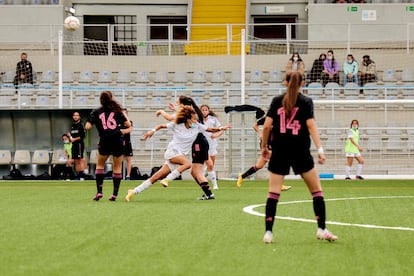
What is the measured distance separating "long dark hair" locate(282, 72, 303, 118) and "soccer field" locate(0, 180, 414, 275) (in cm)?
139

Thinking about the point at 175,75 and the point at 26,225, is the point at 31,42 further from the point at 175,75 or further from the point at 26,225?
the point at 26,225

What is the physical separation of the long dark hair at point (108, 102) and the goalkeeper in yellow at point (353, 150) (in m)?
12.9

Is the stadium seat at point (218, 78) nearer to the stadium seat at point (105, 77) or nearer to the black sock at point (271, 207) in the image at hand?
the stadium seat at point (105, 77)

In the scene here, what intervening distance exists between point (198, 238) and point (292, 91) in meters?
1.87

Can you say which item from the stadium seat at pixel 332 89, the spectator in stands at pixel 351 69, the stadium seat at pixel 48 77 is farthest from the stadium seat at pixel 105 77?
the spectator in stands at pixel 351 69

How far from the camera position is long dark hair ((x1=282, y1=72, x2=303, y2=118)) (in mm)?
10039

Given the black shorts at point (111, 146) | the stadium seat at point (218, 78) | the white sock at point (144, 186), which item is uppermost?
the stadium seat at point (218, 78)

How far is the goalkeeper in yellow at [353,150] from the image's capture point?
28672mm

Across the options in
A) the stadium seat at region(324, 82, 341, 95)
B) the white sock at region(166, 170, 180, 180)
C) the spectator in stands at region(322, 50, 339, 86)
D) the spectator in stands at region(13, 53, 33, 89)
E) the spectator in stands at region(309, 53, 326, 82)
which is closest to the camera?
the white sock at region(166, 170, 180, 180)

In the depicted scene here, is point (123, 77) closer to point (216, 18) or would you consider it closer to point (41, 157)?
point (41, 157)

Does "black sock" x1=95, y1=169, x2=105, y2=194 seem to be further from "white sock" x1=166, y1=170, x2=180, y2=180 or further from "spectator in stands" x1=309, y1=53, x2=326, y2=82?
"spectator in stands" x1=309, y1=53, x2=326, y2=82

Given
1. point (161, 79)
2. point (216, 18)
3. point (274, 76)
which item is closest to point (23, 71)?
point (161, 79)

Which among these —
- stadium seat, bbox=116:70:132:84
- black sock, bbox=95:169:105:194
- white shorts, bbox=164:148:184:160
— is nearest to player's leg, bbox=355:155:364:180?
stadium seat, bbox=116:70:132:84

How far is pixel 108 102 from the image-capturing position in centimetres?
1695
